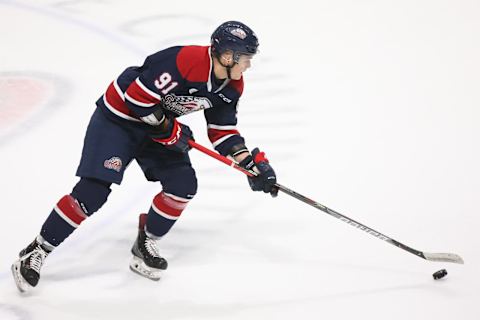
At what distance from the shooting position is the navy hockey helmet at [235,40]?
315 centimetres

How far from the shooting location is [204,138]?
15.6 ft

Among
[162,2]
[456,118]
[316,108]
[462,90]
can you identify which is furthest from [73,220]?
[162,2]

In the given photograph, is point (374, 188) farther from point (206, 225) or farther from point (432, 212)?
point (206, 225)

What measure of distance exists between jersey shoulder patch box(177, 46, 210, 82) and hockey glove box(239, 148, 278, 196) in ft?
1.39

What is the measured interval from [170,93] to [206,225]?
0.86 meters

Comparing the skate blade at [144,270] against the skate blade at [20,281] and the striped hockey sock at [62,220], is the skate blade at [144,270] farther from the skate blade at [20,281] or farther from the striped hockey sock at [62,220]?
the skate blade at [20,281]

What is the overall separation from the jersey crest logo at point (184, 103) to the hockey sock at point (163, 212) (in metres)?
0.37

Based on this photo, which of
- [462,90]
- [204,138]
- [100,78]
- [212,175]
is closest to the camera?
[212,175]

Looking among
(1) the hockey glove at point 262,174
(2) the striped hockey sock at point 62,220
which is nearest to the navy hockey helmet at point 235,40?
(1) the hockey glove at point 262,174

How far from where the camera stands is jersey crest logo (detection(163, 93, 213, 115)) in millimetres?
3344

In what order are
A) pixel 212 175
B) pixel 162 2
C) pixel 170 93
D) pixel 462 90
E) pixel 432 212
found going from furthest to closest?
1. pixel 162 2
2. pixel 462 90
3. pixel 212 175
4. pixel 432 212
5. pixel 170 93

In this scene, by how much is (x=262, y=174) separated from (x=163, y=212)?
47 centimetres

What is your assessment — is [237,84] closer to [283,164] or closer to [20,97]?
[283,164]

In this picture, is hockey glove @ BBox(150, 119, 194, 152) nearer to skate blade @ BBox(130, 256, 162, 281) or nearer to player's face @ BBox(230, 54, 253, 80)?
player's face @ BBox(230, 54, 253, 80)
